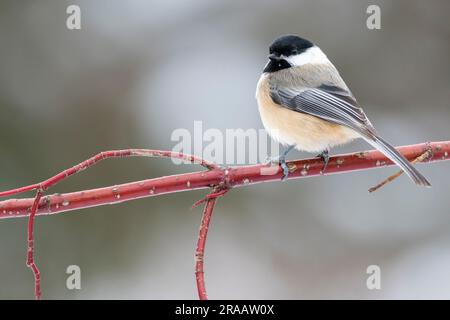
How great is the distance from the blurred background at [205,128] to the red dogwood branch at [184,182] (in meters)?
2.43

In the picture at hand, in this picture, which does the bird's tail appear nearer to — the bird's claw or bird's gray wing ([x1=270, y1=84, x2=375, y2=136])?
the bird's claw

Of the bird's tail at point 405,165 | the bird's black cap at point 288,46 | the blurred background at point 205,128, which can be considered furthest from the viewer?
the blurred background at point 205,128

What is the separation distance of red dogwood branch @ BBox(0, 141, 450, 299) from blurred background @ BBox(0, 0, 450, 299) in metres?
2.43

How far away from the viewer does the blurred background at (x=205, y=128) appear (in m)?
4.05

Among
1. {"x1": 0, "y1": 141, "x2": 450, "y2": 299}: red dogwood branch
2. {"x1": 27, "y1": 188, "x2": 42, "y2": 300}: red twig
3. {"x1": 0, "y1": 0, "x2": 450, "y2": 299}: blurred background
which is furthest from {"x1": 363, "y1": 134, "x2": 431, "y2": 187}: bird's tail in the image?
{"x1": 0, "y1": 0, "x2": 450, "y2": 299}: blurred background

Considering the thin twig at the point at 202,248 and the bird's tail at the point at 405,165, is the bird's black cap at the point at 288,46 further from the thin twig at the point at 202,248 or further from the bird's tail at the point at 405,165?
the thin twig at the point at 202,248

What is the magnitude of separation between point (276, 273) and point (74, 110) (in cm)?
196

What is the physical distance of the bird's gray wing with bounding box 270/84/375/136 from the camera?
2238 millimetres

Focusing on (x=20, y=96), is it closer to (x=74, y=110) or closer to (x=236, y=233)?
(x=74, y=110)

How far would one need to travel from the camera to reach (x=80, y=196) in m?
1.47

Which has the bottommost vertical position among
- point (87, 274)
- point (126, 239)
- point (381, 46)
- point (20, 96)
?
point (87, 274)

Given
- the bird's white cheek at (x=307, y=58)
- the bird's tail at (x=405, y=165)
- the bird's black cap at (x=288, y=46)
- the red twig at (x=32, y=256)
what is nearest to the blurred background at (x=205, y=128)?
the bird's white cheek at (x=307, y=58)

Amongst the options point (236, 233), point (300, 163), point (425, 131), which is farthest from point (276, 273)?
point (300, 163)

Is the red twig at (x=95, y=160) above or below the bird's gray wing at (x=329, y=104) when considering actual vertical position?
below
